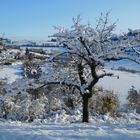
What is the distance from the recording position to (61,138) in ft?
39.2

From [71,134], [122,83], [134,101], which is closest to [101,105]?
[71,134]

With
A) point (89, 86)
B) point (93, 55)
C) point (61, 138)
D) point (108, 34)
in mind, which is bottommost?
point (61, 138)

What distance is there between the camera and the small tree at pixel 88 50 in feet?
66.2

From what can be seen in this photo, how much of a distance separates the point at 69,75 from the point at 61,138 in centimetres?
1043

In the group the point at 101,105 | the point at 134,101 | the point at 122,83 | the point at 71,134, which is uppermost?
the point at 122,83

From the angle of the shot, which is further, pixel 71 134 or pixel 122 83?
pixel 122 83

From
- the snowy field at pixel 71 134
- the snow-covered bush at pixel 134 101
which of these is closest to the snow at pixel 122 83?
the snow-covered bush at pixel 134 101

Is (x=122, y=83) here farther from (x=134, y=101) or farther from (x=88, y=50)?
(x=88, y=50)

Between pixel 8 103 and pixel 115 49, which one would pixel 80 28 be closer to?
pixel 115 49

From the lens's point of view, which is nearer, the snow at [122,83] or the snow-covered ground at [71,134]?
the snow-covered ground at [71,134]

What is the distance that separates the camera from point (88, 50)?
19906 millimetres

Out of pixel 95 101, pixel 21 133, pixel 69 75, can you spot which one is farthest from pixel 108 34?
pixel 95 101

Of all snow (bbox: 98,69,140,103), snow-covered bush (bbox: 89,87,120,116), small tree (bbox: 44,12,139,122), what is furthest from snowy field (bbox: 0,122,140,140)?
snow (bbox: 98,69,140,103)

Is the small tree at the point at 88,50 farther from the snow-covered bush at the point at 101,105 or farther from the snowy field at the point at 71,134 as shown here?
the snow-covered bush at the point at 101,105
